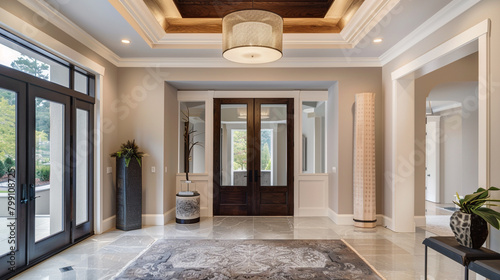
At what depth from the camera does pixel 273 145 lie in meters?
6.23

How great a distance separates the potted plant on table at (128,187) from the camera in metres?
4.92

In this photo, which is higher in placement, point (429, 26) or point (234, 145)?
point (429, 26)

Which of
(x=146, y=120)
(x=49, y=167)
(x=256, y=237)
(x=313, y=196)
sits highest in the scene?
(x=146, y=120)

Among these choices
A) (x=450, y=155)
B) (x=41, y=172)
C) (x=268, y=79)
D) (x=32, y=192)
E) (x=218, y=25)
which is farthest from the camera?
(x=450, y=155)

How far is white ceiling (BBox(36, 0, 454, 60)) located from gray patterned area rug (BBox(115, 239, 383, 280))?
9.76 feet

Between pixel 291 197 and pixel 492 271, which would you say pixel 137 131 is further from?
pixel 492 271

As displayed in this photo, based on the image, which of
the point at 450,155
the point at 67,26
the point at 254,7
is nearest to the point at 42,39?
the point at 67,26

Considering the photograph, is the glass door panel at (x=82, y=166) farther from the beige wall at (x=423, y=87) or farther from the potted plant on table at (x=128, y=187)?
the beige wall at (x=423, y=87)

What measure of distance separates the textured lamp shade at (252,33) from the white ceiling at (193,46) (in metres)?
1.33

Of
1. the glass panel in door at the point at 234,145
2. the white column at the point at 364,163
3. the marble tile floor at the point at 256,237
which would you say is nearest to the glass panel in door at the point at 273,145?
the glass panel in door at the point at 234,145

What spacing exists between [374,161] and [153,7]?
416cm

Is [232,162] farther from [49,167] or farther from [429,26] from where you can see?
[429,26]

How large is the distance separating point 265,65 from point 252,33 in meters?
2.27

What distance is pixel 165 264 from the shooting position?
138 inches
